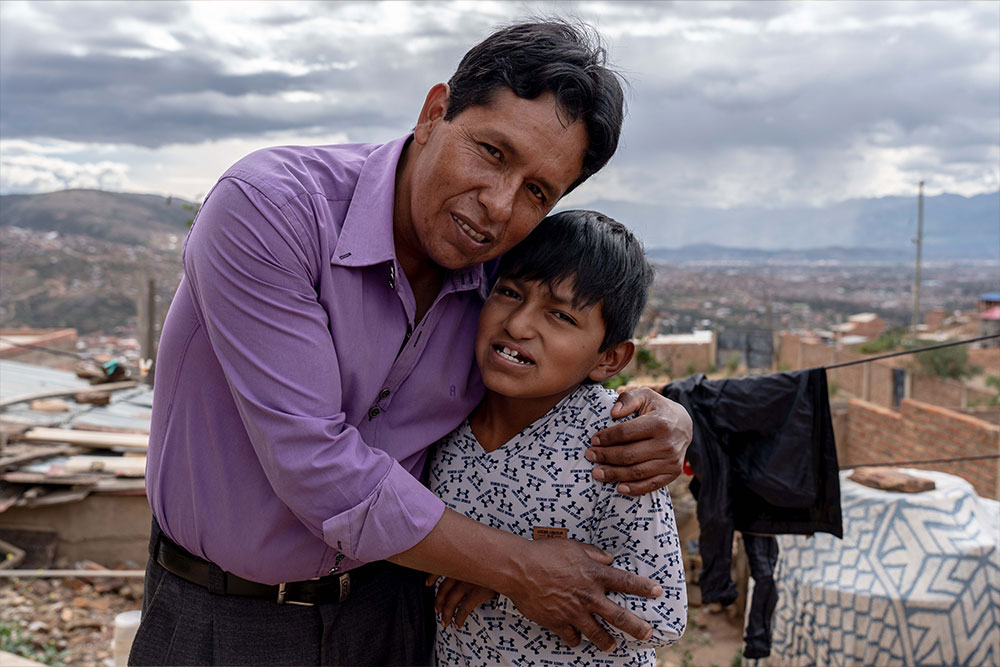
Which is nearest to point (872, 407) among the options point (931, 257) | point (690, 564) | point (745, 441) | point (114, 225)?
point (690, 564)

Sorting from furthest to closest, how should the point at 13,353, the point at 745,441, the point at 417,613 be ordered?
the point at 13,353, the point at 745,441, the point at 417,613

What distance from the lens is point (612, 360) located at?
177cm

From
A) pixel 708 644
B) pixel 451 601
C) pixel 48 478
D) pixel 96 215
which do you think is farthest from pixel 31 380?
pixel 96 215

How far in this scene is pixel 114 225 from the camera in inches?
1126

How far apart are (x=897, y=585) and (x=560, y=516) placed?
3097 millimetres

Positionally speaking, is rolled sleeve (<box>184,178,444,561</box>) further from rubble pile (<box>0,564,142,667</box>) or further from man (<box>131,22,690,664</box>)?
rubble pile (<box>0,564,142,667</box>)

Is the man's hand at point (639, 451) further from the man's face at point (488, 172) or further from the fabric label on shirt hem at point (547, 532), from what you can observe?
the man's face at point (488, 172)

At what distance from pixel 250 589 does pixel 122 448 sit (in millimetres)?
5957

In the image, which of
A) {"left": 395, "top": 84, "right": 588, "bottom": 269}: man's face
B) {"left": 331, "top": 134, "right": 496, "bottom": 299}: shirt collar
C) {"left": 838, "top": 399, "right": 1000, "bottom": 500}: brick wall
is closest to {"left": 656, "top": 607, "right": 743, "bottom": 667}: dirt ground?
{"left": 838, "top": 399, "right": 1000, "bottom": 500}: brick wall

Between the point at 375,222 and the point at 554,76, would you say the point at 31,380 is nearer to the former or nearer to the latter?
the point at 375,222

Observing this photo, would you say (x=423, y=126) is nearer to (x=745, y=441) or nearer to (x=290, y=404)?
(x=290, y=404)

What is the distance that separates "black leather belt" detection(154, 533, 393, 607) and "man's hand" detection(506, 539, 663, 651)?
41 cm

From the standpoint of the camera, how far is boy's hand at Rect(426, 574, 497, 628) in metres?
1.58

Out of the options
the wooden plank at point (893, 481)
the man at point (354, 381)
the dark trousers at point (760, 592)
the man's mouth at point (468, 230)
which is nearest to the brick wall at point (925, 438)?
the wooden plank at point (893, 481)
